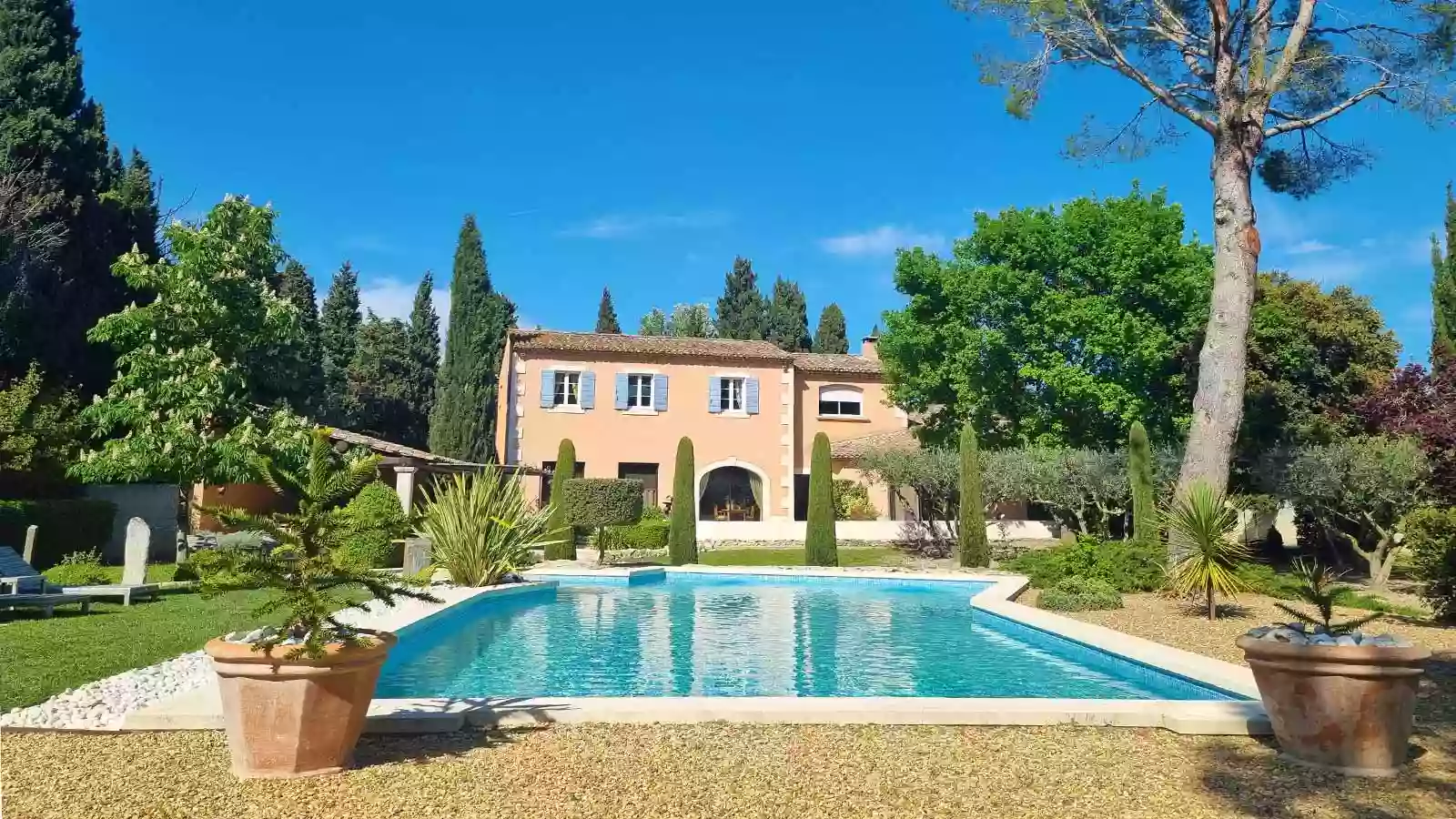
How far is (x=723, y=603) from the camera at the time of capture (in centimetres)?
1458

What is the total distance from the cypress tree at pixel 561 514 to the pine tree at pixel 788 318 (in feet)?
83.5

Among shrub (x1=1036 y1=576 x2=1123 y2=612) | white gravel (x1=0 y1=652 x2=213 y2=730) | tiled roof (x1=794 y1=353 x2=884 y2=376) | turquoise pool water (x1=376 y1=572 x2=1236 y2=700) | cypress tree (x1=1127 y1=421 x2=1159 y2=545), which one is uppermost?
tiled roof (x1=794 y1=353 x2=884 y2=376)

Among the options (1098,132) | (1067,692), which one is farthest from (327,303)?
(1067,692)

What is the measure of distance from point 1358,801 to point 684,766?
3.04 meters

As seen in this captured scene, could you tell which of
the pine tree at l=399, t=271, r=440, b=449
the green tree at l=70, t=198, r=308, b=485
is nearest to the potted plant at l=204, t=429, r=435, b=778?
the green tree at l=70, t=198, r=308, b=485

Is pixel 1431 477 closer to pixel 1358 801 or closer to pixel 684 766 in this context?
pixel 1358 801

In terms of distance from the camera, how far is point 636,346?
101ft

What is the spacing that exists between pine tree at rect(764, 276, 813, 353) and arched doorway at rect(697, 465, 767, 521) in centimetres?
1646

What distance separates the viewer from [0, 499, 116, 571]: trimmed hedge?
47.7 ft

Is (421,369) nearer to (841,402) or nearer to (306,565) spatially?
(841,402)

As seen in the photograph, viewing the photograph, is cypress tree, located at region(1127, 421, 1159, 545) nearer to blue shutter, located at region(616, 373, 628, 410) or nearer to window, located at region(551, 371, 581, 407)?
blue shutter, located at region(616, 373, 628, 410)

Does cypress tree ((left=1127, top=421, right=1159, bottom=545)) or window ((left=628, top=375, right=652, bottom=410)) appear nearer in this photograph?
cypress tree ((left=1127, top=421, right=1159, bottom=545))

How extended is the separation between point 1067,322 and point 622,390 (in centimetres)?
1392

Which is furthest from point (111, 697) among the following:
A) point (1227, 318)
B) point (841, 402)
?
point (841, 402)
